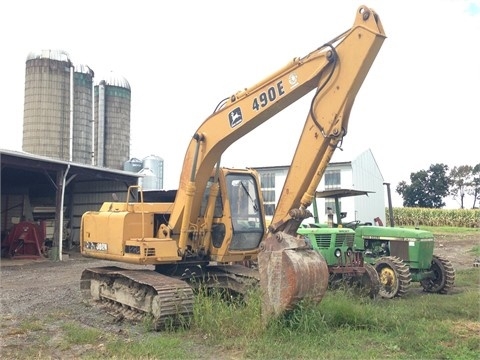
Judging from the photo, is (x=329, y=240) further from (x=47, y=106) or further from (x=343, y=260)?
(x=47, y=106)

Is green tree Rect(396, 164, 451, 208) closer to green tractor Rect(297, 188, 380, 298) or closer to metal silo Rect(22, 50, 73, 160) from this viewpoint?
metal silo Rect(22, 50, 73, 160)

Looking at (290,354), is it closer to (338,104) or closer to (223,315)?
(223,315)

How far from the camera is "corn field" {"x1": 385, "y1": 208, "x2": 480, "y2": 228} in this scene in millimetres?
45844

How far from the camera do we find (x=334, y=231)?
10.2 metres

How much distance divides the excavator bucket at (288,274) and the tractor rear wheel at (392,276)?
12.8 feet

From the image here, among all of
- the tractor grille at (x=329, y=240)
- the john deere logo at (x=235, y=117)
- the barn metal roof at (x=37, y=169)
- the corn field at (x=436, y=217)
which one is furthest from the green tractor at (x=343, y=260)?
the corn field at (x=436, y=217)

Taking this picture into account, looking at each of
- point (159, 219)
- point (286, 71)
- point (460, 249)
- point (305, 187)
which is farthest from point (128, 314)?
point (460, 249)

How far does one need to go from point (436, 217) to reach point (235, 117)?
43.0 meters

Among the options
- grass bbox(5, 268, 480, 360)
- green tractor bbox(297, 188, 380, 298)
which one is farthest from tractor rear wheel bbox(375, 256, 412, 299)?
grass bbox(5, 268, 480, 360)

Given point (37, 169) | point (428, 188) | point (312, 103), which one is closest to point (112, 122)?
point (37, 169)

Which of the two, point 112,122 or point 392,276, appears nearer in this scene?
point 392,276

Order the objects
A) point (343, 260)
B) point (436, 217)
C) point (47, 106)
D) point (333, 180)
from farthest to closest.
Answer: point (436, 217), point (333, 180), point (47, 106), point (343, 260)

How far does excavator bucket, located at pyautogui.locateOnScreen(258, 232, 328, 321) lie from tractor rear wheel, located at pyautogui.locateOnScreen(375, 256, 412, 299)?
3900 millimetres

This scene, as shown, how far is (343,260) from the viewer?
9938 mm
